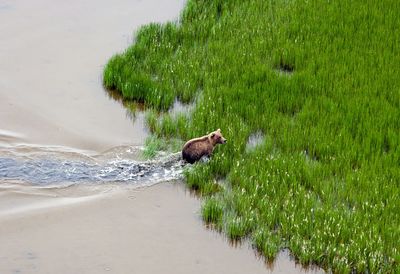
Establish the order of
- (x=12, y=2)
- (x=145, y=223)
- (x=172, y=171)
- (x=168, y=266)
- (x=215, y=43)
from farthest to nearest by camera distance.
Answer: (x=12, y=2)
(x=215, y=43)
(x=172, y=171)
(x=145, y=223)
(x=168, y=266)

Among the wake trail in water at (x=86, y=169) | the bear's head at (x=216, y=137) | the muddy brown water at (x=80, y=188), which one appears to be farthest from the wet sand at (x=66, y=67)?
the bear's head at (x=216, y=137)

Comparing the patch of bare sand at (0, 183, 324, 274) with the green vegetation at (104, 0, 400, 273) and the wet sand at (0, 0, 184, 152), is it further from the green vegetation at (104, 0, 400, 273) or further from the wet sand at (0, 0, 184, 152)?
the wet sand at (0, 0, 184, 152)

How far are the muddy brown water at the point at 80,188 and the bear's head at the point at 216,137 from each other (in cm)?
63

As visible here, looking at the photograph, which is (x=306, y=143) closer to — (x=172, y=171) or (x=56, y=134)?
(x=172, y=171)

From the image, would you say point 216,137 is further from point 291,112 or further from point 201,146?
point 291,112

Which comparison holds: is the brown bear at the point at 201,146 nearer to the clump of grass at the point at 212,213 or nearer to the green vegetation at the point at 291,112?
the green vegetation at the point at 291,112

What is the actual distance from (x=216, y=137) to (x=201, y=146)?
192mm

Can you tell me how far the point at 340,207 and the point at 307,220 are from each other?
1.56 feet

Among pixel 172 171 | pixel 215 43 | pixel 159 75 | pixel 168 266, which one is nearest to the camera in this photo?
pixel 168 266

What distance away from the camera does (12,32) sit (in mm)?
12133

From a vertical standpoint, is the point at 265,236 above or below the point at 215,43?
below

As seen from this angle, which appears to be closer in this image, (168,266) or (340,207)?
(168,266)

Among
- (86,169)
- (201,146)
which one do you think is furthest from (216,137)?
(86,169)

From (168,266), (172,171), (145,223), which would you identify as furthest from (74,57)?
(168,266)
